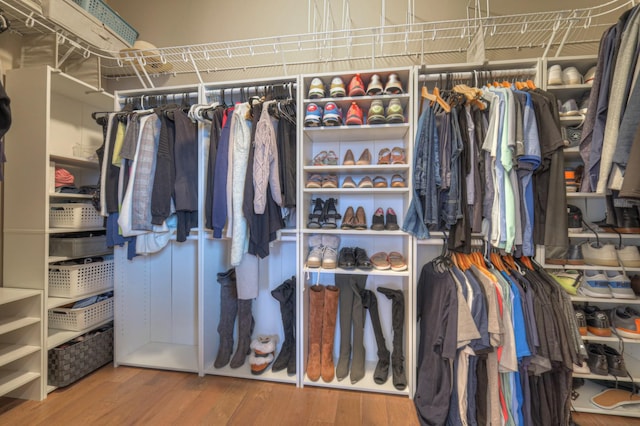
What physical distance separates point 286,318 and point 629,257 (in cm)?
207

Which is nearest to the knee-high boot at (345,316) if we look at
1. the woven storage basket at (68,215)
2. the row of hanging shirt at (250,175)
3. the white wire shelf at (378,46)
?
the row of hanging shirt at (250,175)

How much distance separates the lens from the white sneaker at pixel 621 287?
1.42 metres

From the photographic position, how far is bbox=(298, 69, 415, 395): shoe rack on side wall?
156 cm

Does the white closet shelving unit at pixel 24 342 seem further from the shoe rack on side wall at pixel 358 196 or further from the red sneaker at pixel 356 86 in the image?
the red sneaker at pixel 356 86

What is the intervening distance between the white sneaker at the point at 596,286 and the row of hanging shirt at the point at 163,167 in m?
1.76

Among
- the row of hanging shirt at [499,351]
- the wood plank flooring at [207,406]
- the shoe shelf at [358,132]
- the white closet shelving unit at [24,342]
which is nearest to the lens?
the row of hanging shirt at [499,351]

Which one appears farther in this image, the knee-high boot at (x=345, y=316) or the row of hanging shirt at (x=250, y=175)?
the knee-high boot at (x=345, y=316)

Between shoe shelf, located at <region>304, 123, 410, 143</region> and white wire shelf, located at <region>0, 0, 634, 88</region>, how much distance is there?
514 mm

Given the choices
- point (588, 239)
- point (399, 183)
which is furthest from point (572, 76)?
point (399, 183)

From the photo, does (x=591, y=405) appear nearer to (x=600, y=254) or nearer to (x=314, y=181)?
(x=600, y=254)

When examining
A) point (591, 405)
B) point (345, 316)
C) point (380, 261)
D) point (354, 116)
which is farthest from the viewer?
point (345, 316)

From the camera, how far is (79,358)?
5.45ft

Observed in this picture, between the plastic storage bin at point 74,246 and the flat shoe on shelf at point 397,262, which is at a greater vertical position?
the plastic storage bin at point 74,246

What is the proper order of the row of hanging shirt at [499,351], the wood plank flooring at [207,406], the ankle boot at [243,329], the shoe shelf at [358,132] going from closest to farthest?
1. the row of hanging shirt at [499,351]
2. the wood plank flooring at [207,406]
3. the shoe shelf at [358,132]
4. the ankle boot at [243,329]
